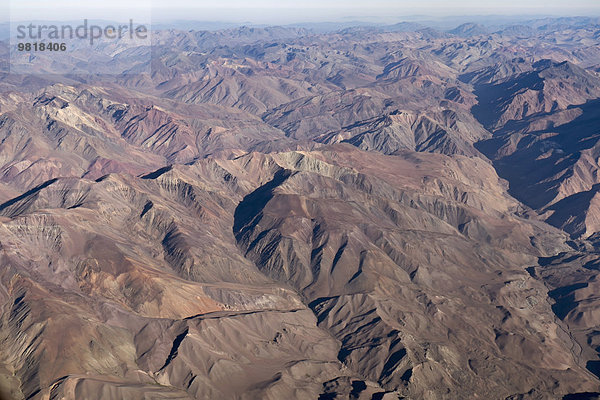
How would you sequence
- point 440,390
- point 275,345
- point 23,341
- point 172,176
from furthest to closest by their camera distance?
point 172,176, point 275,345, point 440,390, point 23,341

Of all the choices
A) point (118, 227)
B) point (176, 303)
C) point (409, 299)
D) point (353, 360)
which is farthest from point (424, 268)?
point (118, 227)

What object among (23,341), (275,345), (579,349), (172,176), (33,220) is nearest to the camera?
(23,341)

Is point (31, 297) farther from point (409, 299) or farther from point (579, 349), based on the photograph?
point (579, 349)

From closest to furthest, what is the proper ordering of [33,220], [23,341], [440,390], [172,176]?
[23,341]
[440,390]
[33,220]
[172,176]

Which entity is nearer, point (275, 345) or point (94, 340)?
point (94, 340)

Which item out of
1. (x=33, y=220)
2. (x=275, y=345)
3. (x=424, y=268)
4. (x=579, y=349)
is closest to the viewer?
(x=275, y=345)

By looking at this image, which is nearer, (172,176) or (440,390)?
(440,390)

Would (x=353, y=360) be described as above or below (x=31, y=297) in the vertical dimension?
below

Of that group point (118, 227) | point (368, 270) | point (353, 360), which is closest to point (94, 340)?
point (353, 360)

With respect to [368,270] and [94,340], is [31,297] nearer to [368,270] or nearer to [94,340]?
[94,340]
